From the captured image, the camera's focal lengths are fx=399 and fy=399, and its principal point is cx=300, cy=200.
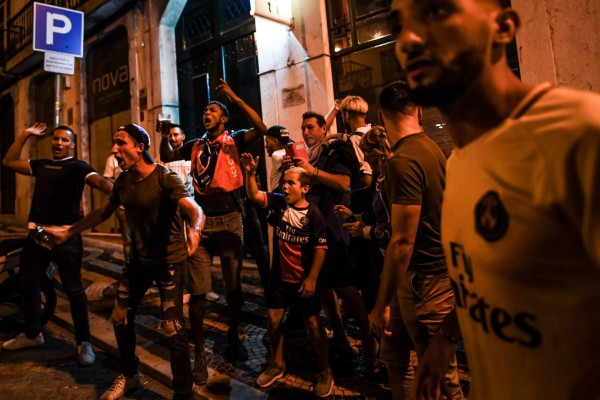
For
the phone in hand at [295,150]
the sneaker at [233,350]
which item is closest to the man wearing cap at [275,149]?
the phone in hand at [295,150]

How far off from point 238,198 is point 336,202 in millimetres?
1000

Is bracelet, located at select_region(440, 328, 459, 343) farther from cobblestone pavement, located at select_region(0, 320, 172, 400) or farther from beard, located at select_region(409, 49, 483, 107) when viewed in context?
cobblestone pavement, located at select_region(0, 320, 172, 400)

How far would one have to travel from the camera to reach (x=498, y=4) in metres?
1.02

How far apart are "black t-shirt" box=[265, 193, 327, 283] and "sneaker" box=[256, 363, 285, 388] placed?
2.50ft

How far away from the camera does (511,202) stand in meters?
0.88

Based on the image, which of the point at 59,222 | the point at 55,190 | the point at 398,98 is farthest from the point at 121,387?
the point at 398,98

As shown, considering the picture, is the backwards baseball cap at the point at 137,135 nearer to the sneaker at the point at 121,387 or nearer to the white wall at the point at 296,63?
the sneaker at the point at 121,387

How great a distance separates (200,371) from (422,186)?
8.57 ft

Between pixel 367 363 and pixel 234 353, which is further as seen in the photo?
pixel 234 353

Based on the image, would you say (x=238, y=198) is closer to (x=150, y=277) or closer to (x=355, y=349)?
(x=150, y=277)

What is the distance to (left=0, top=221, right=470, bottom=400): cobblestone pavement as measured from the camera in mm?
3281

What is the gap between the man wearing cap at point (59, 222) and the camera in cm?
425

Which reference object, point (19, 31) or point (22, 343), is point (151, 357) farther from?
point (19, 31)

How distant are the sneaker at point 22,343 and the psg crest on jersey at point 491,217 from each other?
5.28 m
